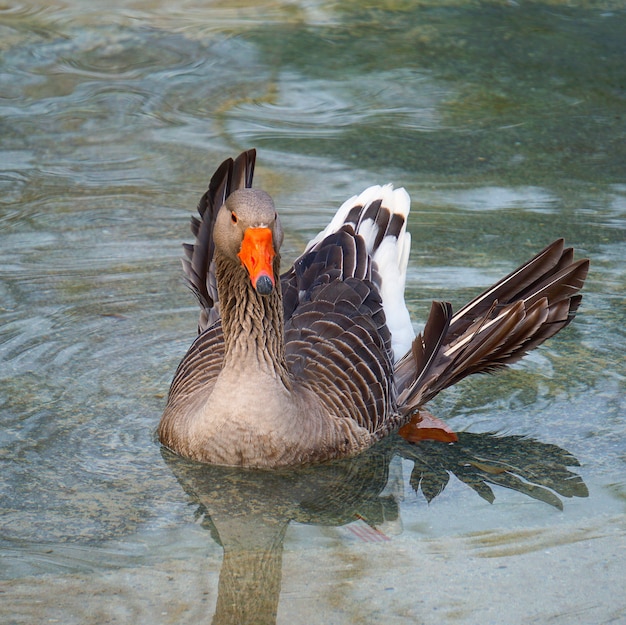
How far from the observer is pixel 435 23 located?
11.9 meters

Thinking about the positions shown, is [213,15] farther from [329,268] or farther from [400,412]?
[400,412]

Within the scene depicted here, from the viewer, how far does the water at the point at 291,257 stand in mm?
4199

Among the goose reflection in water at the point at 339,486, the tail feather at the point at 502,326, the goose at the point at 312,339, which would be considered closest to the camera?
the goose reflection in water at the point at 339,486

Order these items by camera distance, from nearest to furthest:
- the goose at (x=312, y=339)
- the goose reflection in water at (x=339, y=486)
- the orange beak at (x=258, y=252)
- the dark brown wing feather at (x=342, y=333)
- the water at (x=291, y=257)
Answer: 1. the water at (x=291, y=257)
2. the goose reflection in water at (x=339, y=486)
3. the orange beak at (x=258, y=252)
4. the goose at (x=312, y=339)
5. the dark brown wing feather at (x=342, y=333)

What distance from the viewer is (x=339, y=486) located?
4980 millimetres

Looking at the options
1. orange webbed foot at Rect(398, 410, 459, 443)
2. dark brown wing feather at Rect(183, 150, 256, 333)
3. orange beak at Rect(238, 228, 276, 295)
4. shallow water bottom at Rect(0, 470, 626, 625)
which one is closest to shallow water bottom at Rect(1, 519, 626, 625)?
shallow water bottom at Rect(0, 470, 626, 625)

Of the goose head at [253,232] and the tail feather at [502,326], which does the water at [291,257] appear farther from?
the goose head at [253,232]

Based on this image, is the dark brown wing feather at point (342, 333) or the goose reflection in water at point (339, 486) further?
the dark brown wing feather at point (342, 333)

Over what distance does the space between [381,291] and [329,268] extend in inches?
12.9

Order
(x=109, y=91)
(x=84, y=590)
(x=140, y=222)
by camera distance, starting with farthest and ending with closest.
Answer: (x=109, y=91) → (x=140, y=222) → (x=84, y=590)

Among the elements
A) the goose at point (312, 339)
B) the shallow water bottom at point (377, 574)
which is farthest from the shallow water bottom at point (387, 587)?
the goose at point (312, 339)

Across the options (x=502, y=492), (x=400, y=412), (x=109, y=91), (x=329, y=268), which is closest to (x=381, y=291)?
(x=329, y=268)

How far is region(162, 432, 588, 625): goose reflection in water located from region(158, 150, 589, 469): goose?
3.2 inches

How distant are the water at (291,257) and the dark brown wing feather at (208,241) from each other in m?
0.43
